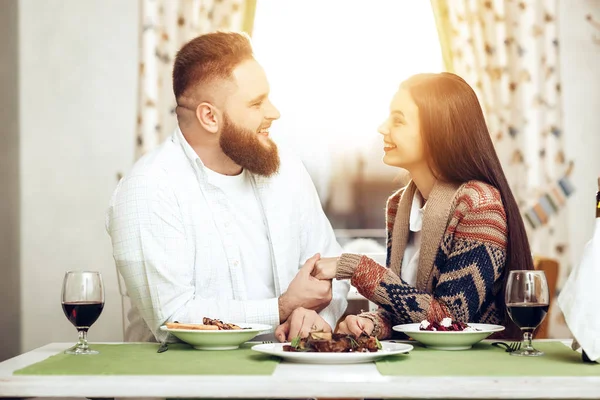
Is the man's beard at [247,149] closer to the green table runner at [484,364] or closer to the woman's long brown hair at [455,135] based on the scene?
the woman's long brown hair at [455,135]

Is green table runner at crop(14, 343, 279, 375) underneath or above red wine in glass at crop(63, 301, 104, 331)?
underneath

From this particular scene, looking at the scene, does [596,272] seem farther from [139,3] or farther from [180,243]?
[139,3]

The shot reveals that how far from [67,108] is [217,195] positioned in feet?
8.70

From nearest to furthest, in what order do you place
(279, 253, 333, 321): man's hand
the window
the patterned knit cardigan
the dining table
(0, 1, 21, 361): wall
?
the dining table
the patterned knit cardigan
(279, 253, 333, 321): man's hand
(0, 1, 21, 361): wall
the window

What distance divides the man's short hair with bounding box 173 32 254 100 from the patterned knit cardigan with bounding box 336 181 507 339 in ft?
2.32

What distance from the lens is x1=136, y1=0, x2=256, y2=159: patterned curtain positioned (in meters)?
4.43

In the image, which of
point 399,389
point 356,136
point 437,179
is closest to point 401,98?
point 437,179

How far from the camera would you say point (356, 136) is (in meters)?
4.55

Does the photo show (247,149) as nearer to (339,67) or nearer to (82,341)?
(82,341)

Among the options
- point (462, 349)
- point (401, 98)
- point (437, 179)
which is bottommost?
point (462, 349)

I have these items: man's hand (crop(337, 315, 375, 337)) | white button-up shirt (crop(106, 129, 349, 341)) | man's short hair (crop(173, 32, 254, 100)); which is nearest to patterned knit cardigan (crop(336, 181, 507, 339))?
man's hand (crop(337, 315, 375, 337))

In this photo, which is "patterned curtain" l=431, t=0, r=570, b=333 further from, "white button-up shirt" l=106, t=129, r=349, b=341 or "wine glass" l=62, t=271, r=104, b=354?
"wine glass" l=62, t=271, r=104, b=354

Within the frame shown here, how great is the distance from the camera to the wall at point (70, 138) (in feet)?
14.8

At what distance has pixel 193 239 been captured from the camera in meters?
2.08
